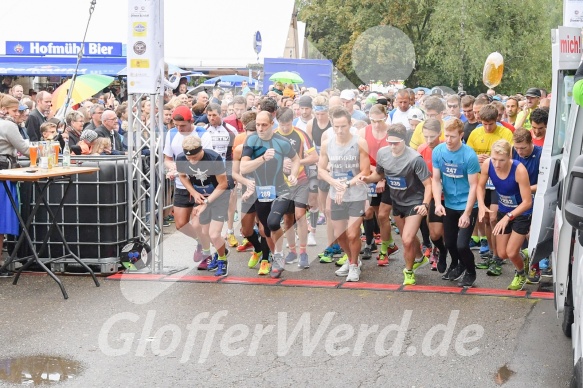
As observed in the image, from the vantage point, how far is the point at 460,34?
36.0m

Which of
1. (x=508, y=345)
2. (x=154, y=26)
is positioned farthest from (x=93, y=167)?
(x=508, y=345)

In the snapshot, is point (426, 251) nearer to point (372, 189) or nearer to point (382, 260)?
point (382, 260)

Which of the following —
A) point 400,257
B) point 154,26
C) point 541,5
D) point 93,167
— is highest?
point 541,5

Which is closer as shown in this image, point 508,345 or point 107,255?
point 508,345

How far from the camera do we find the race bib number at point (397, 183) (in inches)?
360

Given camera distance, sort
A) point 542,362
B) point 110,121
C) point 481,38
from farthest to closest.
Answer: point 481,38, point 110,121, point 542,362

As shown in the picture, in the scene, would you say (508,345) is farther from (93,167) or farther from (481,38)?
(481,38)

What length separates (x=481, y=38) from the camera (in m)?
36.2

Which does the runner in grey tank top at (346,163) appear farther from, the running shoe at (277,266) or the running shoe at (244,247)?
the running shoe at (244,247)

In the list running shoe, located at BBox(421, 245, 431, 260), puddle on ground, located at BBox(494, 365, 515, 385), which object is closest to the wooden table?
running shoe, located at BBox(421, 245, 431, 260)

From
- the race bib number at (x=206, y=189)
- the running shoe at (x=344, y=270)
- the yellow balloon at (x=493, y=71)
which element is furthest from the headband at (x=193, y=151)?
the yellow balloon at (x=493, y=71)

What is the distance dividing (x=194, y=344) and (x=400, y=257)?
4281 millimetres

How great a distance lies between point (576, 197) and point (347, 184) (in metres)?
5.51

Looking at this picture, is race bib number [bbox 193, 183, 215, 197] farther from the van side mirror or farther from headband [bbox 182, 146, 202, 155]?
the van side mirror
